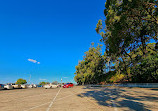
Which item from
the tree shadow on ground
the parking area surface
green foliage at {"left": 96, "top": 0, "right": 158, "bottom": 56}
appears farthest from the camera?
green foliage at {"left": 96, "top": 0, "right": 158, "bottom": 56}

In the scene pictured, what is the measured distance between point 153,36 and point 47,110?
18.4 m

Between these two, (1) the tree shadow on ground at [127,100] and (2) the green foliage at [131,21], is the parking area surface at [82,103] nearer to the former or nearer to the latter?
(1) the tree shadow on ground at [127,100]

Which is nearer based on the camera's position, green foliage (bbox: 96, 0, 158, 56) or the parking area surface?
the parking area surface

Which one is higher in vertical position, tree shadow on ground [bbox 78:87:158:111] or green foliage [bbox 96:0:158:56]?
green foliage [bbox 96:0:158:56]

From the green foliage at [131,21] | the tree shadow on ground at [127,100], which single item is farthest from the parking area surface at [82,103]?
the green foliage at [131,21]

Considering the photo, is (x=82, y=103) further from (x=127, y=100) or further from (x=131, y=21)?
(x=131, y=21)

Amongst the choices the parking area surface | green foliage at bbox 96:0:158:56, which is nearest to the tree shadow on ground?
the parking area surface

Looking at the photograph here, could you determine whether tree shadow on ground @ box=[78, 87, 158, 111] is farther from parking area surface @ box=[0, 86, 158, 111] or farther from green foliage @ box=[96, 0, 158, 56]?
green foliage @ box=[96, 0, 158, 56]

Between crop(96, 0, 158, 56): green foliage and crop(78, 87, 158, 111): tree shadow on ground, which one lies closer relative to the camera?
crop(78, 87, 158, 111): tree shadow on ground

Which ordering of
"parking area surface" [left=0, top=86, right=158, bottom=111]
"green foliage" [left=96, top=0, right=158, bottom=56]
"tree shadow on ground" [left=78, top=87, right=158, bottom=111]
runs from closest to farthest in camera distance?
"parking area surface" [left=0, top=86, right=158, bottom=111]
"tree shadow on ground" [left=78, top=87, right=158, bottom=111]
"green foliage" [left=96, top=0, right=158, bottom=56]

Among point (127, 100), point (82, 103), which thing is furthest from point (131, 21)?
point (82, 103)

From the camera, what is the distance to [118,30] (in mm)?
14312

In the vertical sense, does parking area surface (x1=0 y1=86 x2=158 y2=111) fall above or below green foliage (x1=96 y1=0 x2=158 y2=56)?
below

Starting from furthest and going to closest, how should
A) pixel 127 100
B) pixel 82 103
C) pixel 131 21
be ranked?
pixel 131 21
pixel 127 100
pixel 82 103
